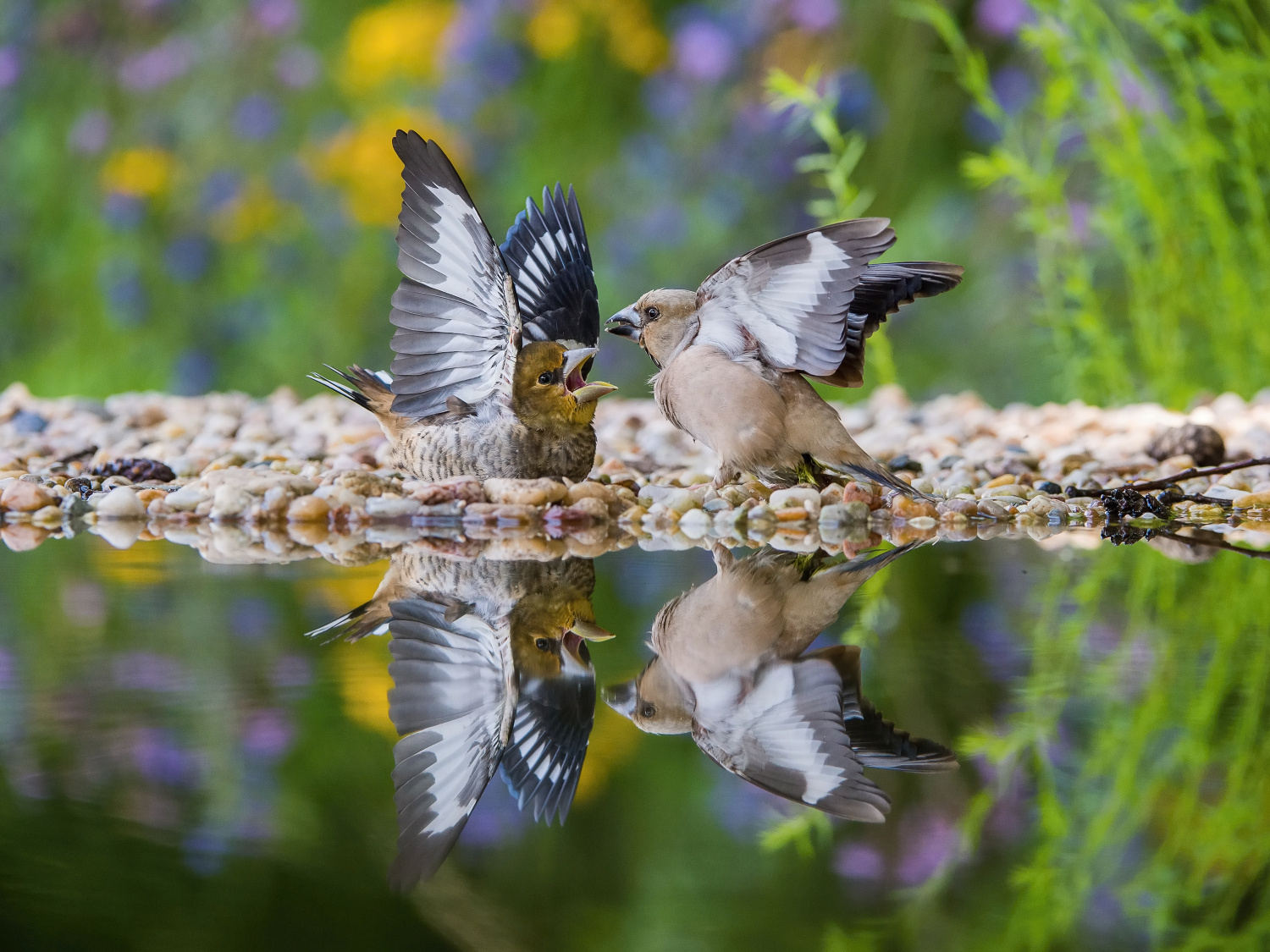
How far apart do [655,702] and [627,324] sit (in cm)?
139

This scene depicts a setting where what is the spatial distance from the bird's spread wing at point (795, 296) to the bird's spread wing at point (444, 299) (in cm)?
35

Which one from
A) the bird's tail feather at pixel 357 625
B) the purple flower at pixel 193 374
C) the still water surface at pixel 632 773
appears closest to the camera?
the still water surface at pixel 632 773

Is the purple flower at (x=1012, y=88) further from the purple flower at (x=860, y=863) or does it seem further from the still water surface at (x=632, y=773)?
the purple flower at (x=860, y=863)

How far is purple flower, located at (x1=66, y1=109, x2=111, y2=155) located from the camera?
5168 millimetres

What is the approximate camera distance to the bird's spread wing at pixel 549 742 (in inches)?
29.1

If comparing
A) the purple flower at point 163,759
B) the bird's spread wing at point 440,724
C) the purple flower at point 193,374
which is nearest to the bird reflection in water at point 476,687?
the bird's spread wing at point 440,724

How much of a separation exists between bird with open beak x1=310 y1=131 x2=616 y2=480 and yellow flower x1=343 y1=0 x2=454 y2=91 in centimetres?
327

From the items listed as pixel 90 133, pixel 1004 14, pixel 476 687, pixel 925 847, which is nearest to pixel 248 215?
pixel 90 133

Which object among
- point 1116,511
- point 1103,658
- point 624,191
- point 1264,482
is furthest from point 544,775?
point 624,191

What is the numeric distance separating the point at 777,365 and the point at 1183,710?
3.93ft

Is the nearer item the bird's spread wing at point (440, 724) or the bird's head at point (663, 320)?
the bird's spread wing at point (440, 724)

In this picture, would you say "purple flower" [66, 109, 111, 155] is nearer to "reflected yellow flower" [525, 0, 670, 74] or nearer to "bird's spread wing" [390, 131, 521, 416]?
"reflected yellow flower" [525, 0, 670, 74]

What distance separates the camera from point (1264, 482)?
2.26m

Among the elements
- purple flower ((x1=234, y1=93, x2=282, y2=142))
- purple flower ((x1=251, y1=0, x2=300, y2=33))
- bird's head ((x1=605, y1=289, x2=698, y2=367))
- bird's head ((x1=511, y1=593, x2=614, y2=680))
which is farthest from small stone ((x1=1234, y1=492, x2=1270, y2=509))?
purple flower ((x1=251, y1=0, x2=300, y2=33))
